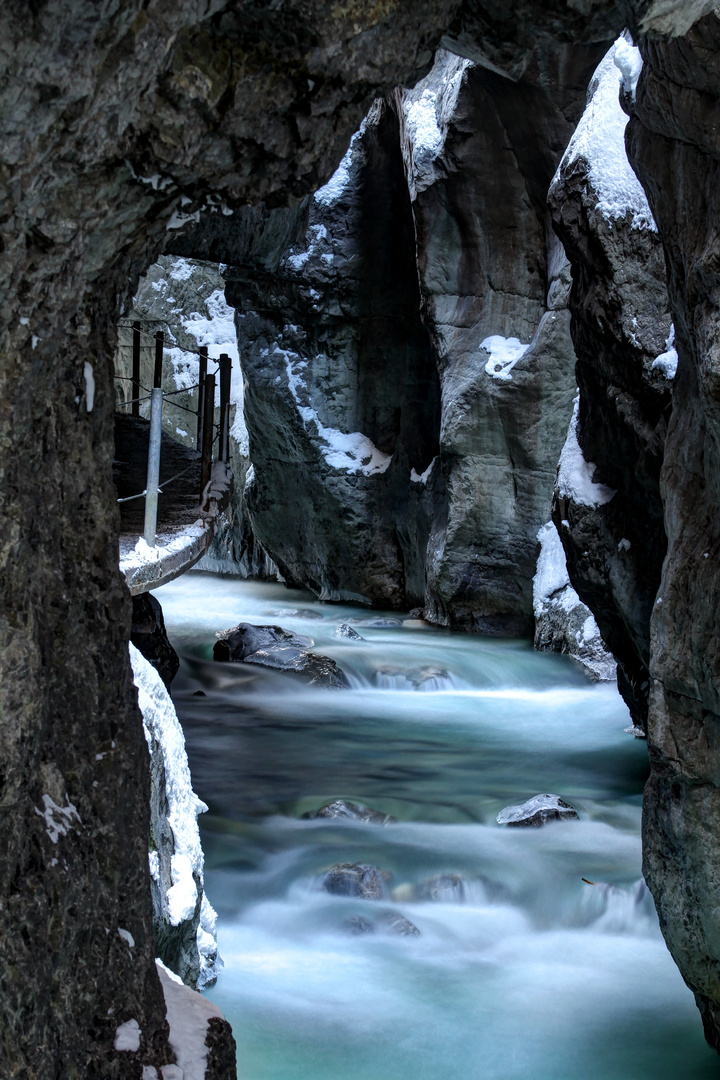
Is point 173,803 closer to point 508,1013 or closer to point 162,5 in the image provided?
point 508,1013

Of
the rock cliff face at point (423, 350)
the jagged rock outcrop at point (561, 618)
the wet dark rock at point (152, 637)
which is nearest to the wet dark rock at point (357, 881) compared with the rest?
the wet dark rock at point (152, 637)

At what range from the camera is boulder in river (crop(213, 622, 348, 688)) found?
12.1 metres

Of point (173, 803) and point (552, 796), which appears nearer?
point (173, 803)

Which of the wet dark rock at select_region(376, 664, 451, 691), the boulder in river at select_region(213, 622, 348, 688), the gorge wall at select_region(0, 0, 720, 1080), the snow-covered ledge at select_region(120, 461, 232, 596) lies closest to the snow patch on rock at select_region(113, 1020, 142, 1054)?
the gorge wall at select_region(0, 0, 720, 1080)

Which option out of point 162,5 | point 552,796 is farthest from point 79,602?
point 552,796

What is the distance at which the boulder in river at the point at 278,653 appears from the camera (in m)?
12.1

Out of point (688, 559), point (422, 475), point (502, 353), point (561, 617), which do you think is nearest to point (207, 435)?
point (688, 559)

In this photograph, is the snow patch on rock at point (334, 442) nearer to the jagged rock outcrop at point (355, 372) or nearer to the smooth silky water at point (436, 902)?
the jagged rock outcrop at point (355, 372)

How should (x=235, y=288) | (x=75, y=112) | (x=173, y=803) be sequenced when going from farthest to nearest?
(x=235, y=288) < (x=173, y=803) < (x=75, y=112)

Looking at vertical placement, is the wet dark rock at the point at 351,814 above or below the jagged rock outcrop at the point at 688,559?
below

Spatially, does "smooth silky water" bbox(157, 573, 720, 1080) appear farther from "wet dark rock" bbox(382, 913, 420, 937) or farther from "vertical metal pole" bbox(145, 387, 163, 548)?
"vertical metal pole" bbox(145, 387, 163, 548)

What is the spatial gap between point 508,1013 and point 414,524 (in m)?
11.8

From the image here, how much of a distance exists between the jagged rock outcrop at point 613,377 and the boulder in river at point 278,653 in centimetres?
539

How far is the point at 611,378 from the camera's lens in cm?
623
